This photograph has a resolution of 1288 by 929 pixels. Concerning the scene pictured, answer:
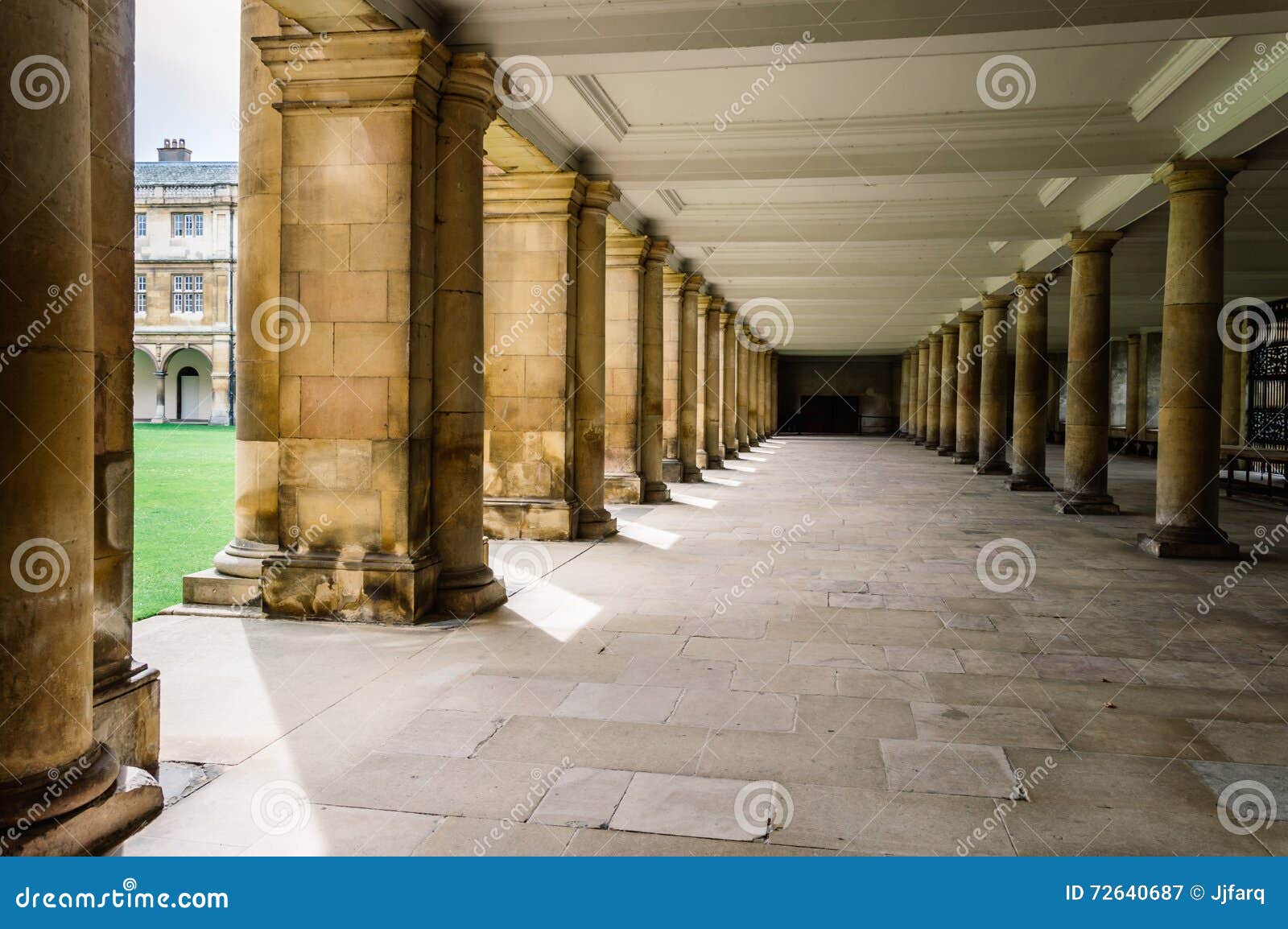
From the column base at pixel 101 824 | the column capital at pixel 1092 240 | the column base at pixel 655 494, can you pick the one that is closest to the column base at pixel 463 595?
the column base at pixel 101 824

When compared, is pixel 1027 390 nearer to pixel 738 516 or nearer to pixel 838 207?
pixel 838 207

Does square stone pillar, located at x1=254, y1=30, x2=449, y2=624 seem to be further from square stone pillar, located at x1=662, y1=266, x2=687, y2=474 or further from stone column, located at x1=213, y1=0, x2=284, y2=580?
square stone pillar, located at x1=662, y1=266, x2=687, y2=474

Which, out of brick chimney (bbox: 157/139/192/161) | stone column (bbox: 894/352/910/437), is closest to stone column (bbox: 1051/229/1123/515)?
stone column (bbox: 894/352/910/437)

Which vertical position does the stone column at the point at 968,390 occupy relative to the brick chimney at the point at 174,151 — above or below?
below

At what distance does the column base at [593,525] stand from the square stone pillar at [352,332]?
446cm

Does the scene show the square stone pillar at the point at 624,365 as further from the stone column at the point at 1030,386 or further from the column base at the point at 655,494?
the stone column at the point at 1030,386

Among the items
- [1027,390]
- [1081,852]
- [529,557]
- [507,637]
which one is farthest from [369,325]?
[1027,390]

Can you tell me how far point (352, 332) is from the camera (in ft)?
22.9

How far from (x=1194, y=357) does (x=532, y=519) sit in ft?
26.4

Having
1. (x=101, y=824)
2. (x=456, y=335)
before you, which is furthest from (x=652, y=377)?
(x=101, y=824)

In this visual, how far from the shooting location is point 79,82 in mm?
3008

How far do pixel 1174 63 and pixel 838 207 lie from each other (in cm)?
619

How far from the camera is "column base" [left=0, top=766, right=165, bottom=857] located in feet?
9.59

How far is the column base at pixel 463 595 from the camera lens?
7168 mm
